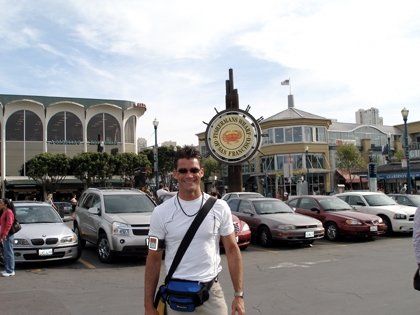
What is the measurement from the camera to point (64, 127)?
53.8 m

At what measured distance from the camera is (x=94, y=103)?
55094 mm

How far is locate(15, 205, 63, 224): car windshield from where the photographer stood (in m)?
11.9

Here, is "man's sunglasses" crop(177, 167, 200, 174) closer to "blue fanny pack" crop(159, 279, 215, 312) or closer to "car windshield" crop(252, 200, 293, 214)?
"blue fanny pack" crop(159, 279, 215, 312)

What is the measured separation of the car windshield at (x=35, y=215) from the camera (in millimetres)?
11930

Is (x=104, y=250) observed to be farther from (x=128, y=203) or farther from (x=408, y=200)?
(x=408, y=200)

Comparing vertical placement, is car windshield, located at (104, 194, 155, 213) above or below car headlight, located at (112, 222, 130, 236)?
above

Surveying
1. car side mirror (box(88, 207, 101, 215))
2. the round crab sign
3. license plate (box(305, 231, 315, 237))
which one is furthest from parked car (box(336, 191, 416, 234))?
car side mirror (box(88, 207, 101, 215))

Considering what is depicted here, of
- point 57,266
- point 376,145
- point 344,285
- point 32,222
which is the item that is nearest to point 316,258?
point 344,285

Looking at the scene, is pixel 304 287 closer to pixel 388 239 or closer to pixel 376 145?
pixel 388 239

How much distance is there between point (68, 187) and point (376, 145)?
139ft

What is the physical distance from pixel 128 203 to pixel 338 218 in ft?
23.1

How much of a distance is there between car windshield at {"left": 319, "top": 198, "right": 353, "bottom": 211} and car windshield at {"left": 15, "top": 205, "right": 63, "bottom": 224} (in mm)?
8952

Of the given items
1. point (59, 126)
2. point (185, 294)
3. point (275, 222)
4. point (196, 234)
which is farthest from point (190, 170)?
point (59, 126)

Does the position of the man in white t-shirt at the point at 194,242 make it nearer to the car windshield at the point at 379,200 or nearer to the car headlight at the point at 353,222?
the car headlight at the point at 353,222
